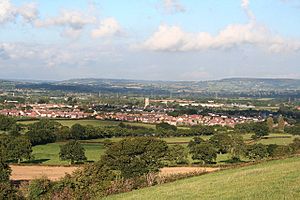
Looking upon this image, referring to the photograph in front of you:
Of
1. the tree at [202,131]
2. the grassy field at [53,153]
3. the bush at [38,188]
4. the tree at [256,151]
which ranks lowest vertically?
the tree at [202,131]

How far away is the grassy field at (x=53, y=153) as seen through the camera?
187 feet

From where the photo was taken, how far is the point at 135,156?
47.3m

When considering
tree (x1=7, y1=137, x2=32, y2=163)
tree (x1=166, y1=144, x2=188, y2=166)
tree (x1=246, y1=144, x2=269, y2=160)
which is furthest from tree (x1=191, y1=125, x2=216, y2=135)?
tree (x1=7, y1=137, x2=32, y2=163)

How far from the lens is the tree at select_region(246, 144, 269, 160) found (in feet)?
203

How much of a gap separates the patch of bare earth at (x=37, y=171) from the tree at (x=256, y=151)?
2544cm

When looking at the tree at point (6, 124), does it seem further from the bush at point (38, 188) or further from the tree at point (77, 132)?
the bush at point (38, 188)

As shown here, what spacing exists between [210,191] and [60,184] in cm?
1517

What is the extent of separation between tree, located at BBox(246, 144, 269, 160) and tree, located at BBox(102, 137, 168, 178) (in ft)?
49.3

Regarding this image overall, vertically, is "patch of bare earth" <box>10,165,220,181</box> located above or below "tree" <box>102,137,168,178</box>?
below

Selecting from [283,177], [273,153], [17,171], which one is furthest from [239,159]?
[283,177]

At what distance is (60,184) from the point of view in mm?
28781

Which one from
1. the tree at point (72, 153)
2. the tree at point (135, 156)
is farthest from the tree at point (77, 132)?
the tree at point (135, 156)

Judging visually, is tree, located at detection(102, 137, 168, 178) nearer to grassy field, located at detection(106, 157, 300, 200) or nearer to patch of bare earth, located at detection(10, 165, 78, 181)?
patch of bare earth, located at detection(10, 165, 78, 181)

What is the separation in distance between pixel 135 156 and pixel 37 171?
33.7 ft
